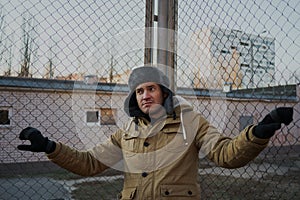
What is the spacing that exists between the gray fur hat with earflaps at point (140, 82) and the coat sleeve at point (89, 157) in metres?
0.17

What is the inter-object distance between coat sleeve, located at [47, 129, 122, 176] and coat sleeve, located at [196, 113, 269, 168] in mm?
487

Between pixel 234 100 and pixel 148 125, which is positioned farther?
pixel 234 100

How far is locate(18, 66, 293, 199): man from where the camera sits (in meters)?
1.34

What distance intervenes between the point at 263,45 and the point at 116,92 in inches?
45.7

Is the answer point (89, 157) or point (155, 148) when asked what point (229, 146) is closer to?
point (155, 148)

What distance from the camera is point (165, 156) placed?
140cm

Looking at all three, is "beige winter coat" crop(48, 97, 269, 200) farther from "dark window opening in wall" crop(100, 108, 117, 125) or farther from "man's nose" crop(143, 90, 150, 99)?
"dark window opening in wall" crop(100, 108, 117, 125)

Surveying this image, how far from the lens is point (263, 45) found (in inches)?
83.3

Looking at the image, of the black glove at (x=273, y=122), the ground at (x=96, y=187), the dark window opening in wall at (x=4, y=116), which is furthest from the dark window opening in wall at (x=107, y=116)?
the dark window opening in wall at (x=4, y=116)

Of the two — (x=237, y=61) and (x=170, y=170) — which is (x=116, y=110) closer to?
(x=170, y=170)

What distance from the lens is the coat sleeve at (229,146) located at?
1.14 m

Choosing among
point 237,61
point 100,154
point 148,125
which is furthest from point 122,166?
point 237,61

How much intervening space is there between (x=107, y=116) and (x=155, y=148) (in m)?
0.52

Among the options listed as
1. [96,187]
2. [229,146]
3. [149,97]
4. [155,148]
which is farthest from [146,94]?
[96,187]
